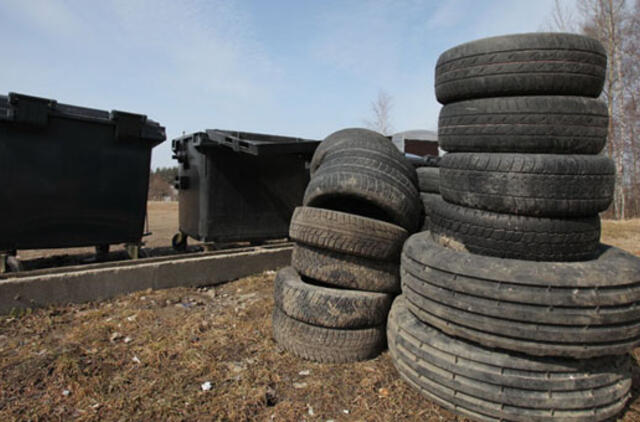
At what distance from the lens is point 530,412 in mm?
1936

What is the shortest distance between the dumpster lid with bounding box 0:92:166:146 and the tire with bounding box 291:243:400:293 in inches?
117

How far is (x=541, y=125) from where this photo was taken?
84.8 inches

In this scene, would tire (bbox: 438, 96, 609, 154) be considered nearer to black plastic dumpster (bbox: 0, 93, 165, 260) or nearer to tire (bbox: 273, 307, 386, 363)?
tire (bbox: 273, 307, 386, 363)

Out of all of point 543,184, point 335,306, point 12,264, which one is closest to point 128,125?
point 12,264

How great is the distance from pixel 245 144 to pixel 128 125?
1.37 meters

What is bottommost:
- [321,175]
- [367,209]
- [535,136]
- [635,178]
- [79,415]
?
[79,415]

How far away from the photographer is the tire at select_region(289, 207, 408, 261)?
2645mm

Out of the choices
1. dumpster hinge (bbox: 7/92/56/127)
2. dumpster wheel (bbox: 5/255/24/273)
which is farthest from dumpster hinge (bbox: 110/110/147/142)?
dumpster wheel (bbox: 5/255/24/273)

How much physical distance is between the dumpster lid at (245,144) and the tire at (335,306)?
210 centimetres

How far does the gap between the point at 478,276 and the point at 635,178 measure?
19088 millimetres

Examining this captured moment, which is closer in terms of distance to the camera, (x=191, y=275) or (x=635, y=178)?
(x=191, y=275)

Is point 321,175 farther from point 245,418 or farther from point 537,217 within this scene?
point 245,418

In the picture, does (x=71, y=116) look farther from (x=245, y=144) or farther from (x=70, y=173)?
(x=245, y=144)

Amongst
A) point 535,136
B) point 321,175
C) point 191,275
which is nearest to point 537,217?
point 535,136
